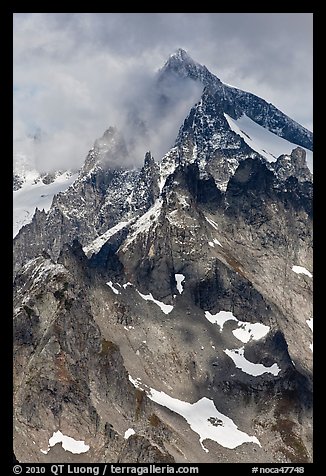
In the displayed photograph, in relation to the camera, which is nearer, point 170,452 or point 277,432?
point 170,452

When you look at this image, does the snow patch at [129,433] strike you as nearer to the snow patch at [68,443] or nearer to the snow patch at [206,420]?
the snow patch at [68,443]

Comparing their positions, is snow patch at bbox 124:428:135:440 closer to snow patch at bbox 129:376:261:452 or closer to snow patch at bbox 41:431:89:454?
snow patch at bbox 41:431:89:454

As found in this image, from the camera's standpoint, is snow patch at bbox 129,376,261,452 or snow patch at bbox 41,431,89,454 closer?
snow patch at bbox 41,431,89,454

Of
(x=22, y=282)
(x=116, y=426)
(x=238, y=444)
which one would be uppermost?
(x=22, y=282)

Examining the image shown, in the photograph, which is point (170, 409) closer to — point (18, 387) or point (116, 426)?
point (116, 426)

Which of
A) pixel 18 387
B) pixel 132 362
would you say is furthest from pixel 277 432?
pixel 18 387

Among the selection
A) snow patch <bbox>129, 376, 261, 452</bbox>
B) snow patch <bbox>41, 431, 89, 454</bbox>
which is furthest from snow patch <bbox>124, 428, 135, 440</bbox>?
snow patch <bbox>129, 376, 261, 452</bbox>

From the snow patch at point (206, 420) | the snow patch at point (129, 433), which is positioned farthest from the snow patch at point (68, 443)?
the snow patch at point (206, 420)

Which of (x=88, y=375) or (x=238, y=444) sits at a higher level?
(x=88, y=375)

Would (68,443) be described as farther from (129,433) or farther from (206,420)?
(206,420)
